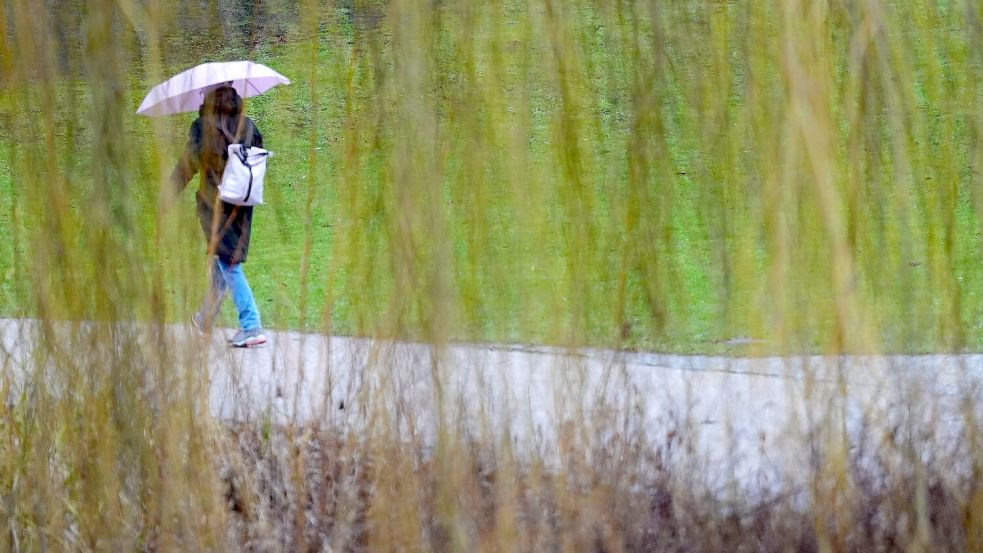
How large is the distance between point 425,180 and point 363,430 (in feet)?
2.26

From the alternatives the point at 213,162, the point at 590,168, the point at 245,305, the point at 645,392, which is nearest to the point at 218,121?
the point at 213,162

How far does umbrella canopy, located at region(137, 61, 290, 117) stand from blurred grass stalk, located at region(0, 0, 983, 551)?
0.14 feet

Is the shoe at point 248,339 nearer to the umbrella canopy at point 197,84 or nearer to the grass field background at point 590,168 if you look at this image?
the grass field background at point 590,168

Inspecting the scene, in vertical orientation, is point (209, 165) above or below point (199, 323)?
above

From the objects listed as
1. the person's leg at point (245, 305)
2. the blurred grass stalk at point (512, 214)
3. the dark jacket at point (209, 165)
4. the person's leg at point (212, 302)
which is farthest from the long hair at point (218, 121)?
the person's leg at point (245, 305)

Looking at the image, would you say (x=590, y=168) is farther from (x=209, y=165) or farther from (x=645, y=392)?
(x=209, y=165)

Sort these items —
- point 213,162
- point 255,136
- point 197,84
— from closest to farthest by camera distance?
point 197,84
point 213,162
point 255,136

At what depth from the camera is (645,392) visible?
101 inches

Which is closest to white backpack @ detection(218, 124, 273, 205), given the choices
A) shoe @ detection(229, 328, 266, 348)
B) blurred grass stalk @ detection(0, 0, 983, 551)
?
blurred grass stalk @ detection(0, 0, 983, 551)

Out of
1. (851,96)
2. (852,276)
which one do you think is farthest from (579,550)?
(851,96)

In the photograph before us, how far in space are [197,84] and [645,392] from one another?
3.91ft

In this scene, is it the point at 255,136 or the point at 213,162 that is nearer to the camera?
the point at 213,162

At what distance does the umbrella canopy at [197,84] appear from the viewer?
7.68ft

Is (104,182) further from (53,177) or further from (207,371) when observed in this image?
(207,371)
